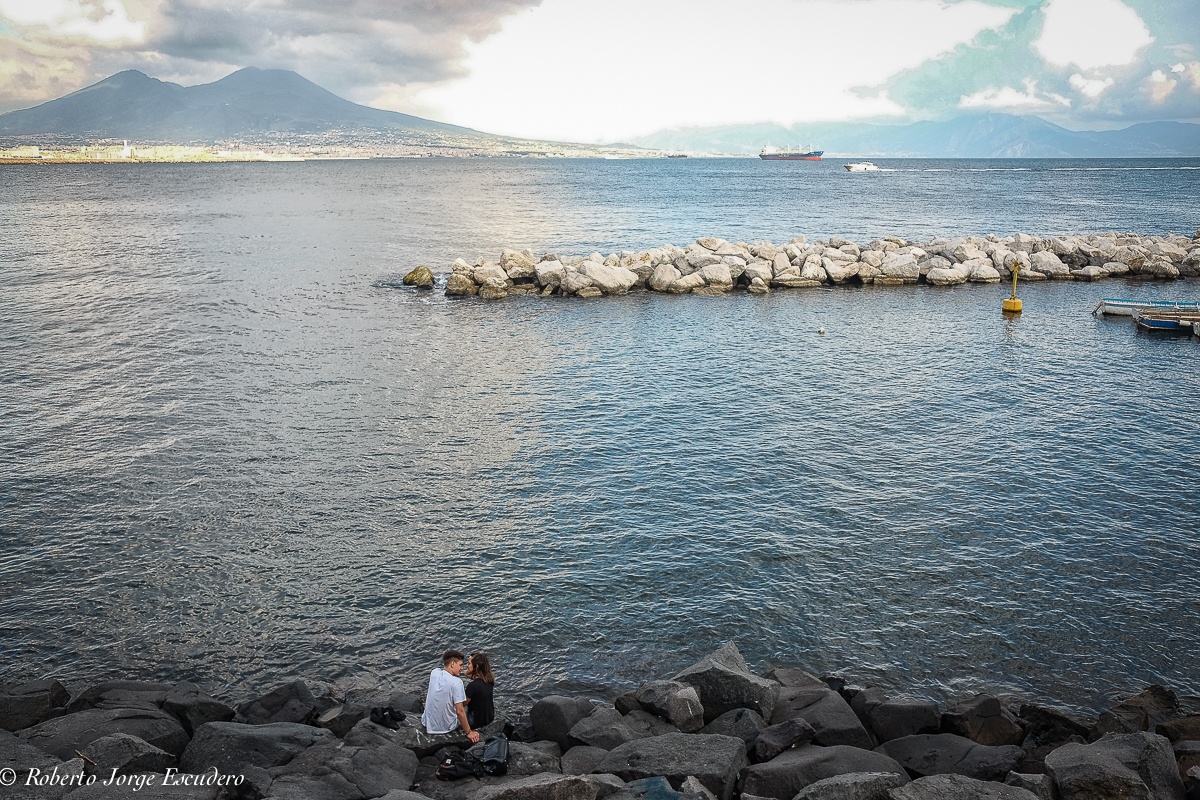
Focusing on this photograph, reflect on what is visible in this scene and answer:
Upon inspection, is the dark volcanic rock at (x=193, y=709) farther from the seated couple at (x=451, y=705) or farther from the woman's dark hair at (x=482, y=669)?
the woman's dark hair at (x=482, y=669)

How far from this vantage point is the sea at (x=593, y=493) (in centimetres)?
1505

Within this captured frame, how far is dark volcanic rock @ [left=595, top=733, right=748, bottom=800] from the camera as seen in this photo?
34.1 feet

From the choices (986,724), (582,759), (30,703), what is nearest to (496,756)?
(582,759)

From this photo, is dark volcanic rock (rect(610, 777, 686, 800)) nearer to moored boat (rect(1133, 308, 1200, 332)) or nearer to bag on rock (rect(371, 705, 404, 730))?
bag on rock (rect(371, 705, 404, 730))

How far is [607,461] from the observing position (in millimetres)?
23188

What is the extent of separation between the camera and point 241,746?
11.0 meters

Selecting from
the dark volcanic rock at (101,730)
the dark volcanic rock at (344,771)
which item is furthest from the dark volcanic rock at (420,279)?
the dark volcanic rock at (344,771)

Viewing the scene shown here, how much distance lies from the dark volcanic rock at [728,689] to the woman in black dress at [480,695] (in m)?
3.03

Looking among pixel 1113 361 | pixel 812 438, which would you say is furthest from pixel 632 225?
pixel 812 438

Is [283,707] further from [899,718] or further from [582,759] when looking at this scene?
[899,718]

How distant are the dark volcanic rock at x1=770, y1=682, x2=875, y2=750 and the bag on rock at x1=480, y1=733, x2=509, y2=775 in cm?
424

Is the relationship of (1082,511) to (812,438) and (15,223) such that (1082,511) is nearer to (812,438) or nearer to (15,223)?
(812,438)

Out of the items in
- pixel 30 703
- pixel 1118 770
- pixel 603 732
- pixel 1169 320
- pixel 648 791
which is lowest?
pixel 30 703

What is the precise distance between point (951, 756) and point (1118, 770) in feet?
6.91
